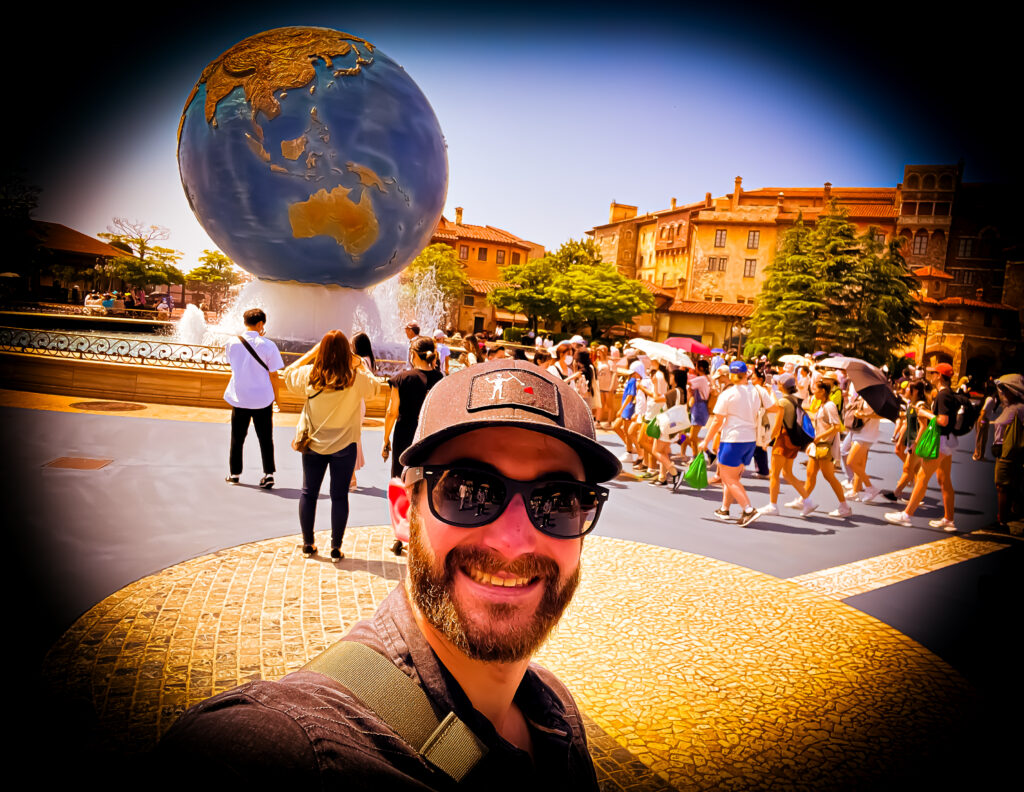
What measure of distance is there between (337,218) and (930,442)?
40.1ft

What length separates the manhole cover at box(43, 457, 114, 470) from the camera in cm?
717

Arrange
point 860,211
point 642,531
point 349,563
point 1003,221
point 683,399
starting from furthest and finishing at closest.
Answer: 1. point 860,211
2. point 683,399
3. point 642,531
4. point 349,563
5. point 1003,221

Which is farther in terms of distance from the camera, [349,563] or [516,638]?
[349,563]

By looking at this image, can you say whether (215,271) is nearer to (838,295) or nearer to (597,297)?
(597,297)

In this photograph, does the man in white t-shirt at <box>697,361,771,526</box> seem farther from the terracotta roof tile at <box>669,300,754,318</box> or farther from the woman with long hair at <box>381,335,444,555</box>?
the terracotta roof tile at <box>669,300,754,318</box>

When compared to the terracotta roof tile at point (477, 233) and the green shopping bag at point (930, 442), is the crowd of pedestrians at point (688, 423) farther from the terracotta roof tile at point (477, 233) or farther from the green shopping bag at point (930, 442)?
the terracotta roof tile at point (477, 233)

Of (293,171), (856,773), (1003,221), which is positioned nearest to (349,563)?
(856,773)

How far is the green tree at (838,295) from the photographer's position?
34406mm

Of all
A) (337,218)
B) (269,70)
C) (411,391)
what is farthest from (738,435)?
(269,70)

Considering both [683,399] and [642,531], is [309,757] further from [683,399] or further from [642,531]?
[683,399]

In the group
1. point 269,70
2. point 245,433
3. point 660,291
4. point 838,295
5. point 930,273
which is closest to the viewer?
point 245,433

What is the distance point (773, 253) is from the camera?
5653cm

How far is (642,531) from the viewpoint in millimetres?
7273

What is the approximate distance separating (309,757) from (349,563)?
476 cm
